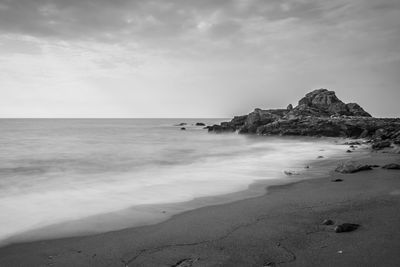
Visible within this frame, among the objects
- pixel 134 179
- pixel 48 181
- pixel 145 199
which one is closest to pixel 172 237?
pixel 145 199

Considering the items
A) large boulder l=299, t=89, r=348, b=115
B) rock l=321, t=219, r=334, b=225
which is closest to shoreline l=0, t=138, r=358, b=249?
rock l=321, t=219, r=334, b=225

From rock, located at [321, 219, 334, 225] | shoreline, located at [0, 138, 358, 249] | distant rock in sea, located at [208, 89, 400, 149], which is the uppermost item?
Answer: distant rock in sea, located at [208, 89, 400, 149]

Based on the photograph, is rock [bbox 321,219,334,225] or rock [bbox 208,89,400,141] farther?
rock [bbox 208,89,400,141]

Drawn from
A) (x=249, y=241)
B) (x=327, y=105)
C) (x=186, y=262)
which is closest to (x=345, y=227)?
(x=249, y=241)

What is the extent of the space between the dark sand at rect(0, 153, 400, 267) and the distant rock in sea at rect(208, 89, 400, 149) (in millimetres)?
18884

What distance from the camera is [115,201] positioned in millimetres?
9664

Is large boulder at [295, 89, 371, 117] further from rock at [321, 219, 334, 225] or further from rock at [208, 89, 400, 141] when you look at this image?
rock at [321, 219, 334, 225]

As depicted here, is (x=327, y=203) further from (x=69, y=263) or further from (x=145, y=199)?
(x=69, y=263)

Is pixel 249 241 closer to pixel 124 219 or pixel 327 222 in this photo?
pixel 327 222

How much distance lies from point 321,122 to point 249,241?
1742 inches

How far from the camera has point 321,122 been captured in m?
46.3

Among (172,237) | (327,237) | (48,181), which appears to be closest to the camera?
(327,237)

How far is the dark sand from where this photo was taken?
5.08 meters

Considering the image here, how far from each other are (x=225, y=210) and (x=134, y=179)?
697cm
